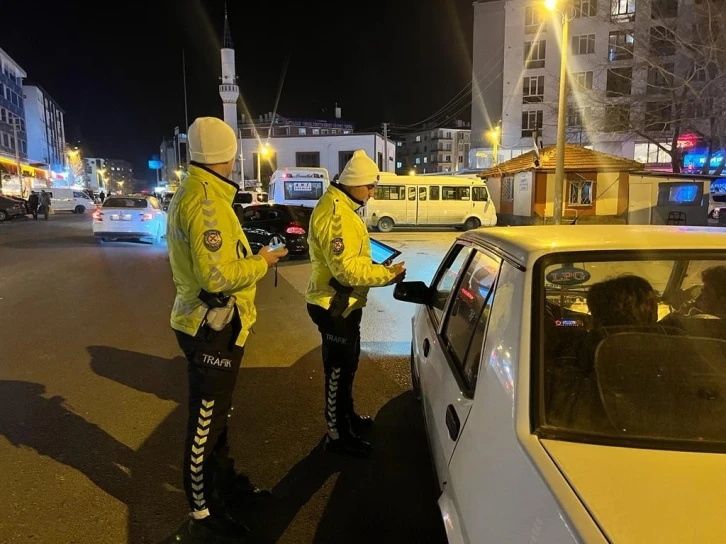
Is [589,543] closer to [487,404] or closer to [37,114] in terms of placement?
[487,404]

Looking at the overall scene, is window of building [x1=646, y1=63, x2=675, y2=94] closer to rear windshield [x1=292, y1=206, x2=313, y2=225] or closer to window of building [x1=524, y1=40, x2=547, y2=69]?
window of building [x1=524, y1=40, x2=547, y2=69]

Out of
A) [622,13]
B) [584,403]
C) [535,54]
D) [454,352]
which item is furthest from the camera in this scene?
[535,54]

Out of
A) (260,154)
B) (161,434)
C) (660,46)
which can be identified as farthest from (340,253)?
(260,154)

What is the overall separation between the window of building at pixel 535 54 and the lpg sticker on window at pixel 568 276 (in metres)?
45.0

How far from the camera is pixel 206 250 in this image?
230 cm

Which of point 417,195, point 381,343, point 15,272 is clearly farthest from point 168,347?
point 417,195

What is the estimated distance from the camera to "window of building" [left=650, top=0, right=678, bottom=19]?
788 inches

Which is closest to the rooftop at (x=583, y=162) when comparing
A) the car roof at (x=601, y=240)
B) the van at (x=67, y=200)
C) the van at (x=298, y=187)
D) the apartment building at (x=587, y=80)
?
the apartment building at (x=587, y=80)

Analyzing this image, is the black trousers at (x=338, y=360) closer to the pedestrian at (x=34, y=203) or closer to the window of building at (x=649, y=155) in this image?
the pedestrian at (x=34, y=203)

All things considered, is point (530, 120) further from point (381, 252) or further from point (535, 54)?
point (381, 252)

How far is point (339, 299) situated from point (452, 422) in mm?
1272

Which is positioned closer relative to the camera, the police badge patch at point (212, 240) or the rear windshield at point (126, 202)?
the police badge patch at point (212, 240)

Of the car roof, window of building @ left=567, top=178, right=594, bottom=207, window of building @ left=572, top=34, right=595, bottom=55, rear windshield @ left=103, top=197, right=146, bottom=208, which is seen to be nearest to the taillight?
rear windshield @ left=103, top=197, right=146, bottom=208

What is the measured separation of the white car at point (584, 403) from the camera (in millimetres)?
1294
